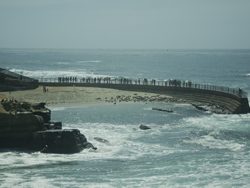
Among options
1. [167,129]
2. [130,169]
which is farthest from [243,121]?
[130,169]

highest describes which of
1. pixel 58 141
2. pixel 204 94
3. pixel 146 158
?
pixel 204 94

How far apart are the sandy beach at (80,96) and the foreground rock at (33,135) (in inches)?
1078

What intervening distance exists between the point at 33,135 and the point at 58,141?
229 cm

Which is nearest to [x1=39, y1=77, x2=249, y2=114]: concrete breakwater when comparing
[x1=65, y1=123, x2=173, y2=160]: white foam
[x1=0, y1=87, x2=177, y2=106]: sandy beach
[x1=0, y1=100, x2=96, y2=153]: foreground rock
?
[x1=0, y1=87, x2=177, y2=106]: sandy beach

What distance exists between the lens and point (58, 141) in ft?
144

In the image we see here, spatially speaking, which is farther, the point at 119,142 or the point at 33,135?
the point at 119,142

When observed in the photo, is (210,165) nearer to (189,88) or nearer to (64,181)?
(64,181)

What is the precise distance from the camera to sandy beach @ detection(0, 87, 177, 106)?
74875 millimetres

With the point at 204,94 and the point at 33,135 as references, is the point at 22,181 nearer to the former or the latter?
the point at 33,135

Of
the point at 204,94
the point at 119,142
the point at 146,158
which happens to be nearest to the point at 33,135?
the point at 119,142

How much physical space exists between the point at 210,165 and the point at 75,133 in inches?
443

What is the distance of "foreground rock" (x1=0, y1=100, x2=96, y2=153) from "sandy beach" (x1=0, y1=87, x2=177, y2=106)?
27.4 metres

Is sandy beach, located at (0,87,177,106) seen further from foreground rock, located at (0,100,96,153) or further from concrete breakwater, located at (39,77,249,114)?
foreground rock, located at (0,100,96,153)

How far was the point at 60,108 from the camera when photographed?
70.1 meters
